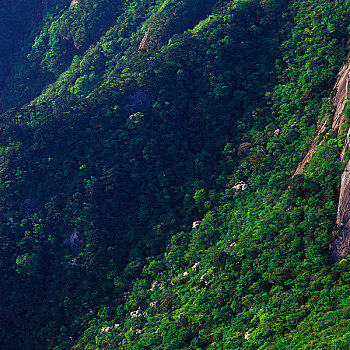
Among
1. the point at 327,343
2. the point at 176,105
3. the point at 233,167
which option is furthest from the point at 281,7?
the point at 327,343

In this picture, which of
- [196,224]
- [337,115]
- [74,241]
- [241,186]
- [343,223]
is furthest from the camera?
[74,241]

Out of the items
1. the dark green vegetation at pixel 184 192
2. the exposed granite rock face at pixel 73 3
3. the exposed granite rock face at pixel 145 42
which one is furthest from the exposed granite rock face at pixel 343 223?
the exposed granite rock face at pixel 73 3

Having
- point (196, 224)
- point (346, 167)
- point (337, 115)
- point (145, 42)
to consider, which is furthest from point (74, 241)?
point (337, 115)

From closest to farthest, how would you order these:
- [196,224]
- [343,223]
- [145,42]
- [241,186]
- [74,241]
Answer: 1. [343,223]
2. [241,186]
3. [196,224]
4. [74,241]
5. [145,42]

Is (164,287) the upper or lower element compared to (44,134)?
lower

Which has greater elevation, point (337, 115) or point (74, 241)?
point (74, 241)

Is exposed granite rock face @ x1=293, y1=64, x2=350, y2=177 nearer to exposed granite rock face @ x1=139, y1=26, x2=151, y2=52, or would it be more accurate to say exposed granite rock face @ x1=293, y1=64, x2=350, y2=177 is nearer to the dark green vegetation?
the dark green vegetation

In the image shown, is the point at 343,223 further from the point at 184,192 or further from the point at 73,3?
the point at 73,3

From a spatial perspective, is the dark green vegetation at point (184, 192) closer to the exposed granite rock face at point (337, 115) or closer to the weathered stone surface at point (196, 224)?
the weathered stone surface at point (196, 224)

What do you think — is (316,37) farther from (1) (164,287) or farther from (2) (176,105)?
(1) (164,287)
